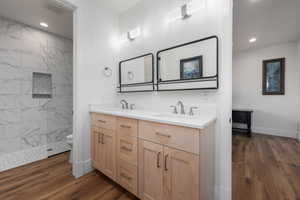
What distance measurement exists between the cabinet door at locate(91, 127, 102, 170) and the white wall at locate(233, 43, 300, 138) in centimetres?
434

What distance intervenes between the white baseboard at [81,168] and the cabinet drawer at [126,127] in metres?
0.90

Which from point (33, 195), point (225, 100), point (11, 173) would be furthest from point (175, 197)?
point (11, 173)

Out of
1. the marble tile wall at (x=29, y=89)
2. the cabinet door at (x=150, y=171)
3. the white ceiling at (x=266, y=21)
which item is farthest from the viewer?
the marble tile wall at (x=29, y=89)

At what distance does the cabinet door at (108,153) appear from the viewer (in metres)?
1.62

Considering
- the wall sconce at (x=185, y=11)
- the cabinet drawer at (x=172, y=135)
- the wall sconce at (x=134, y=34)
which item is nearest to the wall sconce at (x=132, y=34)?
the wall sconce at (x=134, y=34)

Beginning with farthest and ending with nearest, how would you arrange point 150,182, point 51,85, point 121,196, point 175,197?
point 51,85
point 121,196
point 150,182
point 175,197

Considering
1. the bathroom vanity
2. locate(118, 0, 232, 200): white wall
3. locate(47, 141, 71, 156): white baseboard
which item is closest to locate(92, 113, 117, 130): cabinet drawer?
the bathroom vanity

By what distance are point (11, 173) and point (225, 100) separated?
3.17 m

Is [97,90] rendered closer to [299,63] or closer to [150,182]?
[150,182]

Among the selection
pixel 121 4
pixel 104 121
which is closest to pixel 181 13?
pixel 121 4

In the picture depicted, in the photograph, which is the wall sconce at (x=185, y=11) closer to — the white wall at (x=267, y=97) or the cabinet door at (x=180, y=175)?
the cabinet door at (x=180, y=175)

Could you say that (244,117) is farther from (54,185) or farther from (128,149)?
(54,185)

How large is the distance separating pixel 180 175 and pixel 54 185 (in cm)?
170

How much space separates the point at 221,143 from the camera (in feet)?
4.45
